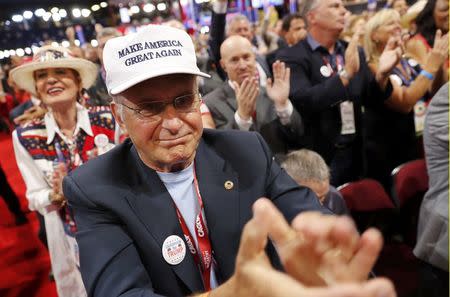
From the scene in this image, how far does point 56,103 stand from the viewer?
2248mm

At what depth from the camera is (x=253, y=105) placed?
8.16 ft

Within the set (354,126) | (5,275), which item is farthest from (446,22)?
(5,275)

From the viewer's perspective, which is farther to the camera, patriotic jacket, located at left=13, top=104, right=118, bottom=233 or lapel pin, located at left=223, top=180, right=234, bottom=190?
patriotic jacket, located at left=13, top=104, right=118, bottom=233

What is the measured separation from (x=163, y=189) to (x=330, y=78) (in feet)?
6.12

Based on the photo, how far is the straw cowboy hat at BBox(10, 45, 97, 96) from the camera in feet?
7.34

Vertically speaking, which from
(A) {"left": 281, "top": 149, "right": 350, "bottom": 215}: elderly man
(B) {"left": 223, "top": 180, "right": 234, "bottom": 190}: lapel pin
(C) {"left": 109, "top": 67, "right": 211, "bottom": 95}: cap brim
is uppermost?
(C) {"left": 109, "top": 67, "right": 211, "bottom": 95}: cap brim

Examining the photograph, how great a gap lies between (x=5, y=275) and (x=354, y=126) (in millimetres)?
2928

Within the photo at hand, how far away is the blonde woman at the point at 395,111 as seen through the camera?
3.02 metres

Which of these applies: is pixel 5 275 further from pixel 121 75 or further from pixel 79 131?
pixel 121 75

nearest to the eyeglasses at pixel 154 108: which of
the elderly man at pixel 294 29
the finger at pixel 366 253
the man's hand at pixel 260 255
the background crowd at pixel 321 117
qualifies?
the man's hand at pixel 260 255

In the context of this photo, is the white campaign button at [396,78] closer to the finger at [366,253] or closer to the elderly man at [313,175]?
the elderly man at [313,175]

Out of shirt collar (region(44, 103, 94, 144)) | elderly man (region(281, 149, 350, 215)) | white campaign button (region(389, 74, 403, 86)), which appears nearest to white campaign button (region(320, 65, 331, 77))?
white campaign button (region(389, 74, 403, 86))

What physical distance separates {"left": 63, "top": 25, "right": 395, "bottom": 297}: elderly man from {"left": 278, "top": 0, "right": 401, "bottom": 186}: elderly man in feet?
5.43

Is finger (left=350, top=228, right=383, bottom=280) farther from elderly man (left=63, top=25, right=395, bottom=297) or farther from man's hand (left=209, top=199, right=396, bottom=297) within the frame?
elderly man (left=63, top=25, right=395, bottom=297)
